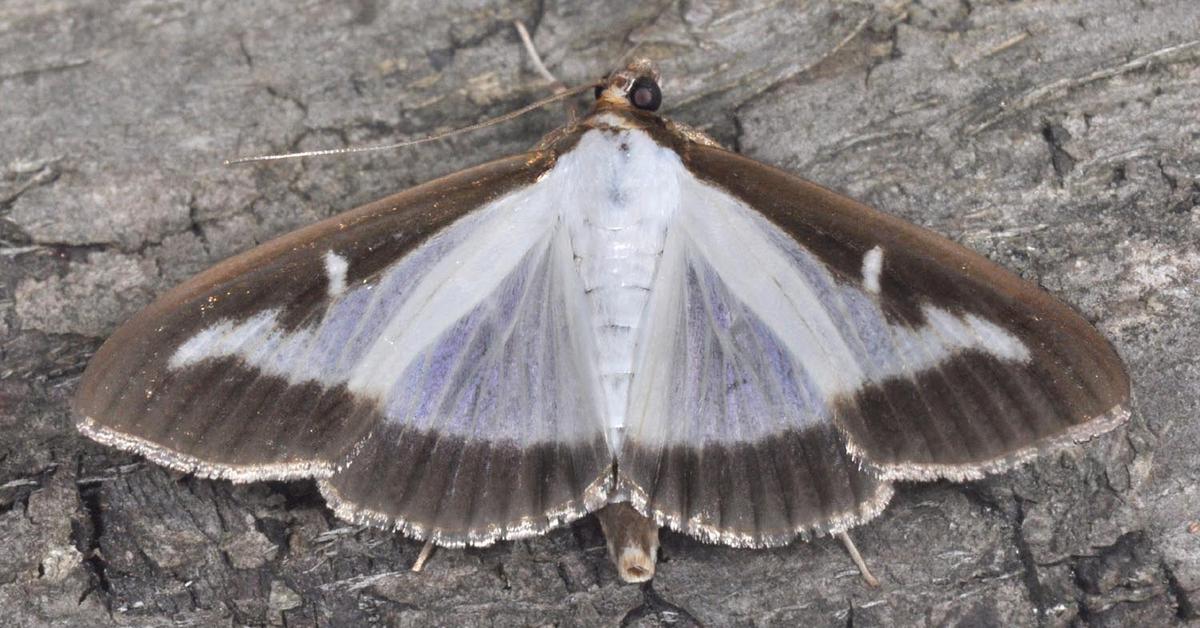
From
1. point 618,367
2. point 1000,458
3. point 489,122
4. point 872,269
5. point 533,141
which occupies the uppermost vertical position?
point 489,122

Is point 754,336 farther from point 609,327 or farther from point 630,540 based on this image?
point 630,540

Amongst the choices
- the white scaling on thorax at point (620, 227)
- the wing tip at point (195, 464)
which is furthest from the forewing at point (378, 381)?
the white scaling on thorax at point (620, 227)

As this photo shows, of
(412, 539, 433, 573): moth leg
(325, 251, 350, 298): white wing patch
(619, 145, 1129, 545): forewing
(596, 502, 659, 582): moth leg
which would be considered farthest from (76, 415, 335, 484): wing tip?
(619, 145, 1129, 545): forewing

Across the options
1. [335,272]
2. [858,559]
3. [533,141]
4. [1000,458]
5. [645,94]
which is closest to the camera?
[1000,458]

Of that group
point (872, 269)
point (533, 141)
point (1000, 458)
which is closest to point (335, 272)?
point (533, 141)

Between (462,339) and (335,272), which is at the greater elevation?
(335,272)

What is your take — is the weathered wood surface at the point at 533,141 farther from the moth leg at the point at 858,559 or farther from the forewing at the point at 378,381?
the forewing at the point at 378,381

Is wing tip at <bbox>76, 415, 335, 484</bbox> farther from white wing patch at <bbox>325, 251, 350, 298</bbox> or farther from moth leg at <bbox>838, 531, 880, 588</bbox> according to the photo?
moth leg at <bbox>838, 531, 880, 588</bbox>
